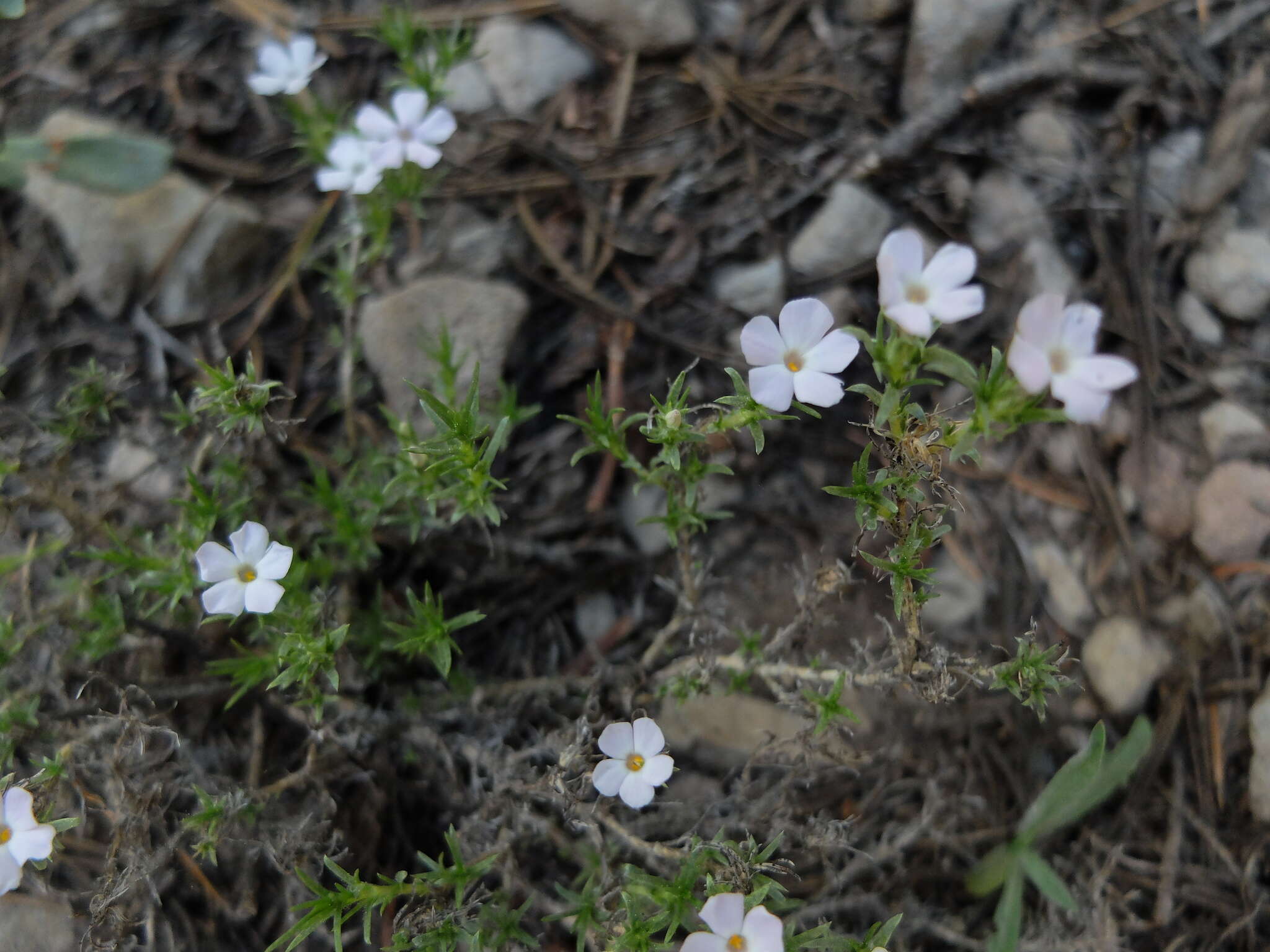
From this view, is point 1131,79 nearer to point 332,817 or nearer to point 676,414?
point 676,414

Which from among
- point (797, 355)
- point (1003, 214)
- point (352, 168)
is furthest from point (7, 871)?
point (1003, 214)

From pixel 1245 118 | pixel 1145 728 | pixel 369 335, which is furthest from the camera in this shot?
pixel 1245 118

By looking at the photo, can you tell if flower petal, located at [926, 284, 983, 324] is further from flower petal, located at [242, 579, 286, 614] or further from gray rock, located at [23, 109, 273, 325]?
gray rock, located at [23, 109, 273, 325]

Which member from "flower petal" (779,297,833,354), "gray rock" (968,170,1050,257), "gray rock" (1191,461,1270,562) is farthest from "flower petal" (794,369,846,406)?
"gray rock" (1191,461,1270,562)

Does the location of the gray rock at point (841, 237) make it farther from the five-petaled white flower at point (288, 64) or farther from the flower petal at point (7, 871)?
the flower petal at point (7, 871)

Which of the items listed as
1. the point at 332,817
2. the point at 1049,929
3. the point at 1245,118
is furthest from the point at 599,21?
the point at 1049,929

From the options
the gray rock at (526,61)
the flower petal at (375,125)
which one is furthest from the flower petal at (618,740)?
the gray rock at (526,61)
